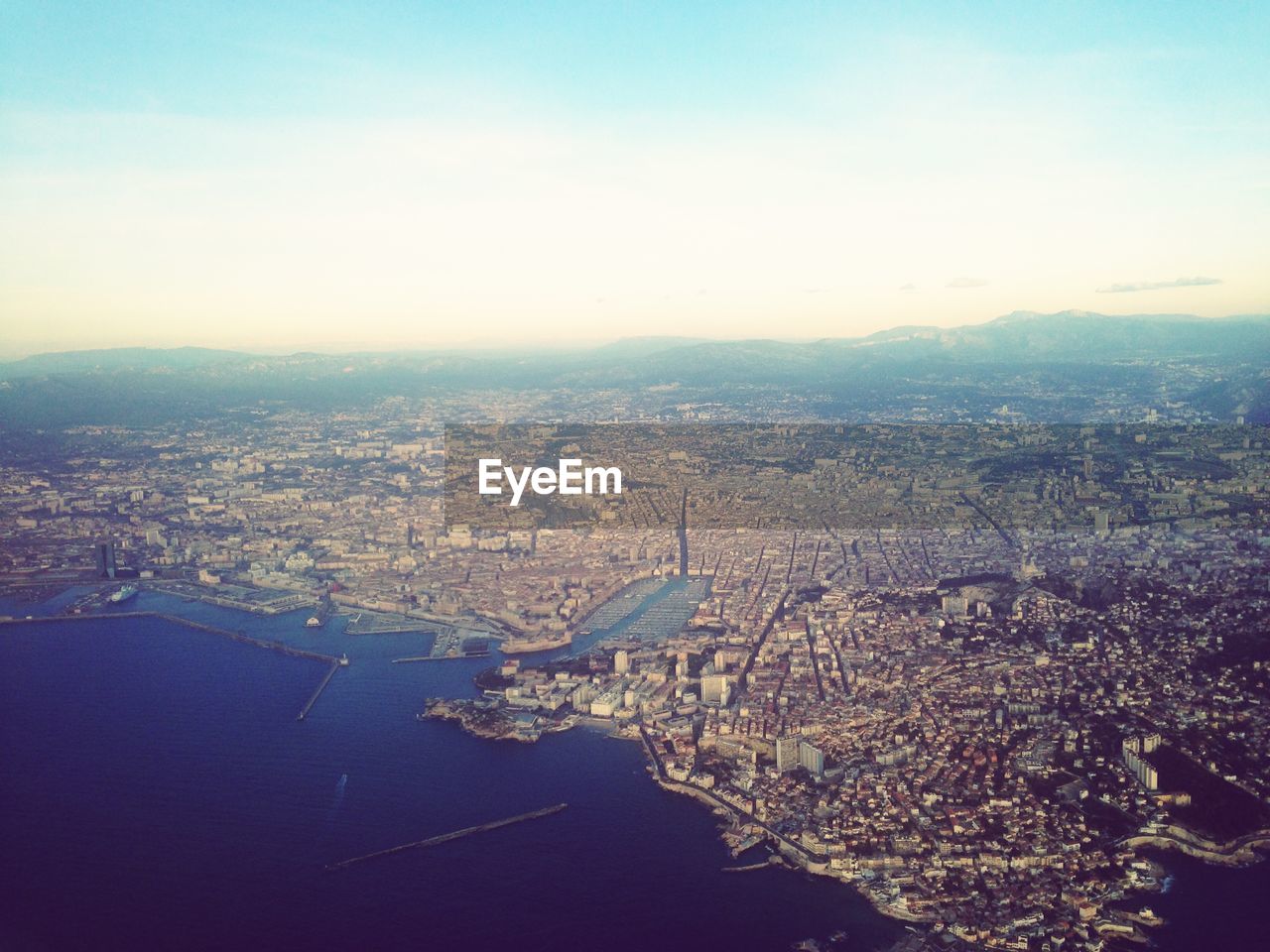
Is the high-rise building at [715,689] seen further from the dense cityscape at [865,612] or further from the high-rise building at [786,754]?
the high-rise building at [786,754]

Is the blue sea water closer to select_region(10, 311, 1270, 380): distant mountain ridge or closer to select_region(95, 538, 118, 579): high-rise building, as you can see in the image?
select_region(95, 538, 118, 579): high-rise building

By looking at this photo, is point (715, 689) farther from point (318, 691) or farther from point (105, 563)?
point (105, 563)

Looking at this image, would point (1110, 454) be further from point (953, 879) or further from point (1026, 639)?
point (953, 879)

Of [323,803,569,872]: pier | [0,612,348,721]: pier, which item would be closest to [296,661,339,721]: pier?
[0,612,348,721]: pier

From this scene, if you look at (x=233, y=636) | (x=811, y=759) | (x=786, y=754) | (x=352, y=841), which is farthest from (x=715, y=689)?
(x=233, y=636)

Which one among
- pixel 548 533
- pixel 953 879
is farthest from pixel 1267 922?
pixel 548 533

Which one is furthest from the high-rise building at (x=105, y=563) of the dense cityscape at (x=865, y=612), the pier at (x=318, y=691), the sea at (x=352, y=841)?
the pier at (x=318, y=691)
